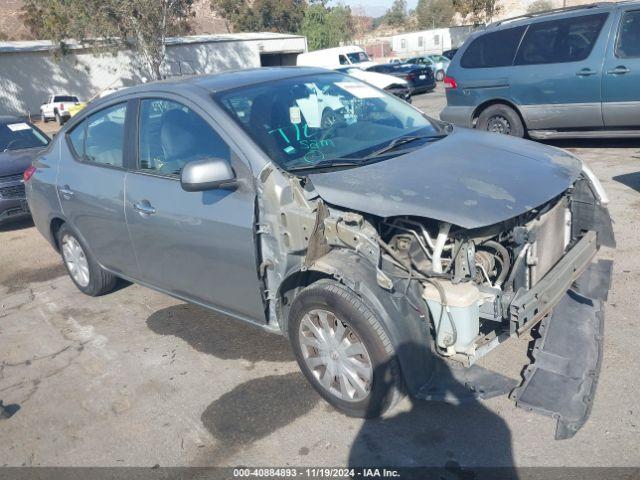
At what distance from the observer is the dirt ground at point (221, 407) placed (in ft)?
9.67

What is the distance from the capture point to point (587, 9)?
802 centimetres

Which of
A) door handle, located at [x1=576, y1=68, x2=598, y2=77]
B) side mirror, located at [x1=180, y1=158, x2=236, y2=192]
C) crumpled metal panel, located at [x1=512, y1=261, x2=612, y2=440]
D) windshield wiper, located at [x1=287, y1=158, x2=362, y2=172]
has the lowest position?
crumpled metal panel, located at [x1=512, y1=261, x2=612, y2=440]

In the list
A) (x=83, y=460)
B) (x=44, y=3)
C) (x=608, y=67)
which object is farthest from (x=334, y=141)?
(x=44, y=3)

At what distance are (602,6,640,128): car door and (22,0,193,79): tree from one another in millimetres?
23891

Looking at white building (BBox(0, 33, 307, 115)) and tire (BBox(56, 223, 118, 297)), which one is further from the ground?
white building (BBox(0, 33, 307, 115))

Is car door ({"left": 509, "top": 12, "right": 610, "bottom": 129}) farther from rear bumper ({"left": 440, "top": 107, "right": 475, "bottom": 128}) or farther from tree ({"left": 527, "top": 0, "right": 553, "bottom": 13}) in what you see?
tree ({"left": 527, "top": 0, "right": 553, "bottom": 13})

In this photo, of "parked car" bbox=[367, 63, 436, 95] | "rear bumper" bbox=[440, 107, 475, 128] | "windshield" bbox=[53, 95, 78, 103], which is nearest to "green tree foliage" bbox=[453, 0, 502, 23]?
"parked car" bbox=[367, 63, 436, 95]

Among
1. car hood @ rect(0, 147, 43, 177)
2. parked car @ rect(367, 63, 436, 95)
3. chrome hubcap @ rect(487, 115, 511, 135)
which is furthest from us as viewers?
parked car @ rect(367, 63, 436, 95)

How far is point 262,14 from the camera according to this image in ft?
179

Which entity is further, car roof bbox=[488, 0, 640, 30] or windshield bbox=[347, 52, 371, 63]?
windshield bbox=[347, 52, 371, 63]

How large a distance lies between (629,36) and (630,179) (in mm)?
2083

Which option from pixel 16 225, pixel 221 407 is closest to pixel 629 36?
pixel 221 407

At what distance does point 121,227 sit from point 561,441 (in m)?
3.22

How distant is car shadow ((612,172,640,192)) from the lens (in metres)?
6.70
